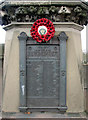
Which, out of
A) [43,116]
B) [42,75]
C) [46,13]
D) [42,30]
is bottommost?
[43,116]

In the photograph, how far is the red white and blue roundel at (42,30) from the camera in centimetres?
470

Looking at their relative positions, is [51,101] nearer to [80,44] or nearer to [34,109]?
[34,109]

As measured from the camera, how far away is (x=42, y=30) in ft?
15.6

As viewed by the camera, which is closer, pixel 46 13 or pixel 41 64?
pixel 46 13

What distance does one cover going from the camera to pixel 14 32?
490 centimetres

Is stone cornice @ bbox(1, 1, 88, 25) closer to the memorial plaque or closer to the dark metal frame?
the dark metal frame

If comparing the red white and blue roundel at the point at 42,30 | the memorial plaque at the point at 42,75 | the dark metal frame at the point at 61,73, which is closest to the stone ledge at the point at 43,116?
the dark metal frame at the point at 61,73

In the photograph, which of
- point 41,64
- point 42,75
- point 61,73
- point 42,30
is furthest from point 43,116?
point 42,30

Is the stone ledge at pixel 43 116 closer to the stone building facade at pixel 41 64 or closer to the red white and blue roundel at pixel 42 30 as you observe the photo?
the stone building facade at pixel 41 64

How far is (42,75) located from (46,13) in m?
2.40

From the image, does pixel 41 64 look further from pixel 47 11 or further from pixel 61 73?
pixel 47 11

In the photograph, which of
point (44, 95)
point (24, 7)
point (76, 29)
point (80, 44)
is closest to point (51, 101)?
point (44, 95)

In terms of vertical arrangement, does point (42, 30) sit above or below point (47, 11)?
below

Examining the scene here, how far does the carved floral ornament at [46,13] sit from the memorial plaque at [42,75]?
1121 millimetres
